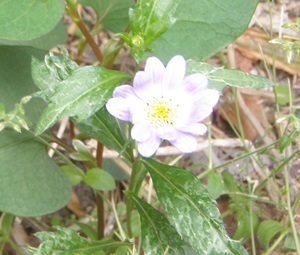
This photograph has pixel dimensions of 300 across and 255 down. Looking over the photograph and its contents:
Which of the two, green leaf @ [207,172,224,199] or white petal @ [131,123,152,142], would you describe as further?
green leaf @ [207,172,224,199]

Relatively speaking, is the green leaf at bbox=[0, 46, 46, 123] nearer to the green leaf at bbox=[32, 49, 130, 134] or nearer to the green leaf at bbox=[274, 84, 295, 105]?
the green leaf at bbox=[32, 49, 130, 134]

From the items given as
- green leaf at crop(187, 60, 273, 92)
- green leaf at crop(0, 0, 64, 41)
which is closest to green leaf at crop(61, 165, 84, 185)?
green leaf at crop(0, 0, 64, 41)

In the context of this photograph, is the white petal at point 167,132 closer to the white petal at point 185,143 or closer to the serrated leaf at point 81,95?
the white petal at point 185,143

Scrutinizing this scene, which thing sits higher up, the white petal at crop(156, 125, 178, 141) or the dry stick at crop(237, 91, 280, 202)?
the white petal at crop(156, 125, 178, 141)

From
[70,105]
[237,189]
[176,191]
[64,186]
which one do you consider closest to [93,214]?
[64,186]

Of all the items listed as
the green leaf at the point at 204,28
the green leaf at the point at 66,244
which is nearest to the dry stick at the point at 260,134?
the green leaf at the point at 204,28

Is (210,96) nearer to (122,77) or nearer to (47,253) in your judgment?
(122,77)
